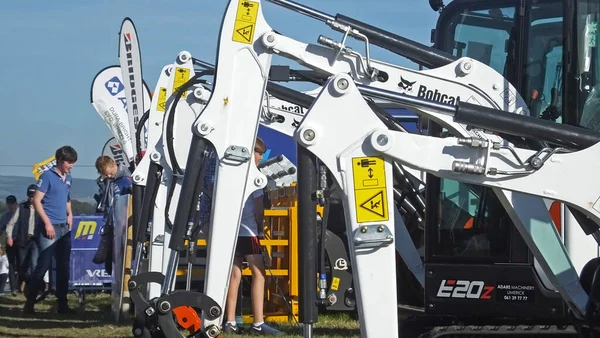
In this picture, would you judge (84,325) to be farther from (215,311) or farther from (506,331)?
(506,331)

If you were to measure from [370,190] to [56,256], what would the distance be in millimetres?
8824

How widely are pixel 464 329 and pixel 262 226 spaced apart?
446 cm

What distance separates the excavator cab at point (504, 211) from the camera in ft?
22.0

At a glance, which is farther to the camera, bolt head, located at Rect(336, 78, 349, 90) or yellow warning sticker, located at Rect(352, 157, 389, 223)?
bolt head, located at Rect(336, 78, 349, 90)

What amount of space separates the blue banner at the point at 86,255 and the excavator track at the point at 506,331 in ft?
31.2

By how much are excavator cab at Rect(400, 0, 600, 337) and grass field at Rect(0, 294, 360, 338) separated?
11.8 ft

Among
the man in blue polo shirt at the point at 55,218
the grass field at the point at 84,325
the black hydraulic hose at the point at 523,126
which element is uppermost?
the black hydraulic hose at the point at 523,126

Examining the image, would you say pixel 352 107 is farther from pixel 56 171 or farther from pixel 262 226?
pixel 56 171

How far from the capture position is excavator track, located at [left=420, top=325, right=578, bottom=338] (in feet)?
22.3

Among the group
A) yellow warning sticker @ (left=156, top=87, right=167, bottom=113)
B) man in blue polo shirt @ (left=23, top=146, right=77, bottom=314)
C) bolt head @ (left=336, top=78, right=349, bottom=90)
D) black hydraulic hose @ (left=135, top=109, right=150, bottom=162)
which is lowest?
man in blue polo shirt @ (left=23, top=146, right=77, bottom=314)

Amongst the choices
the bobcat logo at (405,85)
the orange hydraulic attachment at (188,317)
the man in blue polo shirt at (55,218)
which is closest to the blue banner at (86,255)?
the man in blue polo shirt at (55,218)

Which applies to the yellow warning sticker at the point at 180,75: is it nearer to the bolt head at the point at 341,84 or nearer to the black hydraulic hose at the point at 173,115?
the black hydraulic hose at the point at 173,115

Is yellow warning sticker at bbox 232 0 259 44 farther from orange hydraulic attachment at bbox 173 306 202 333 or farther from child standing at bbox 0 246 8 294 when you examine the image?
child standing at bbox 0 246 8 294

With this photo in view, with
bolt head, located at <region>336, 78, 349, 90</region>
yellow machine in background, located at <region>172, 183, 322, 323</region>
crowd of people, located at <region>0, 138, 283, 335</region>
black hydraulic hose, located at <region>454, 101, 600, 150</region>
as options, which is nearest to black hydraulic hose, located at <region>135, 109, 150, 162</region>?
crowd of people, located at <region>0, 138, 283, 335</region>
